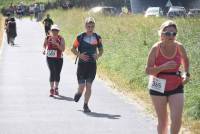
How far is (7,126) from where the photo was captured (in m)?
11.4

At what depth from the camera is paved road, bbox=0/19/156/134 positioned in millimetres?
11156

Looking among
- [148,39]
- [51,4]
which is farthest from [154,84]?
[51,4]

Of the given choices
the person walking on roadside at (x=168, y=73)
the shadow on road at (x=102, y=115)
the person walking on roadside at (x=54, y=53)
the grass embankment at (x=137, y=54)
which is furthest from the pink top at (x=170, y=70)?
the person walking on roadside at (x=54, y=53)

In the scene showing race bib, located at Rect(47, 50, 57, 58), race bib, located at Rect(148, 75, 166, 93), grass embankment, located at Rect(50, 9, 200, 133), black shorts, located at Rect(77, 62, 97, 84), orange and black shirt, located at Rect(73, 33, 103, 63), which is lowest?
grass embankment, located at Rect(50, 9, 200, 133)

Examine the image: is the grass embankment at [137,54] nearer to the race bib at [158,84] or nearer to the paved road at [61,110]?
the paved road at [61,110]

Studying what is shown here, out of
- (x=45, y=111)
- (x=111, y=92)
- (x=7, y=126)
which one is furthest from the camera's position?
(x=111, y=92)

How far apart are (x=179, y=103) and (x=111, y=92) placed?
7.43 meters

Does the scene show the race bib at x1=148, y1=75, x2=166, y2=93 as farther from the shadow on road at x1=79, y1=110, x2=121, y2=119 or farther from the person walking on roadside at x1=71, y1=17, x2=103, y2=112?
the person walking on roadside at x1=71, y1=17, x2=103, y2=112

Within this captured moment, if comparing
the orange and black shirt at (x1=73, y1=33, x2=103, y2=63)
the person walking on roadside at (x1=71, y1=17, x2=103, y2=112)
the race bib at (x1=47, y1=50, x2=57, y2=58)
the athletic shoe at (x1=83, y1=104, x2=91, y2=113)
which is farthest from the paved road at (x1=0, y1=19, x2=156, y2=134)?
the orange and black shirt at (x1=73, y1=33, x2=103, y2=63)

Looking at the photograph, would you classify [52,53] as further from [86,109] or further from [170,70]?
[170,70]

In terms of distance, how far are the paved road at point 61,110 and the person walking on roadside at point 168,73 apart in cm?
204

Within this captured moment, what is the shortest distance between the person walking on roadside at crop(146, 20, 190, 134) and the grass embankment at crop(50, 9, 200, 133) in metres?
1.92

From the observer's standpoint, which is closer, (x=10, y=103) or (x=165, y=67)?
(x=165, y=67)

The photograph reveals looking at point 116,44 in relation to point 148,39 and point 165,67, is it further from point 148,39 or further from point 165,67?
point 165,67
